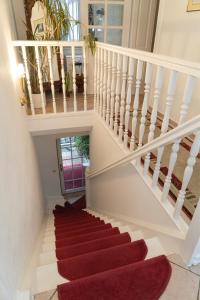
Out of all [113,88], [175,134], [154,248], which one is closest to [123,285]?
[154,248]

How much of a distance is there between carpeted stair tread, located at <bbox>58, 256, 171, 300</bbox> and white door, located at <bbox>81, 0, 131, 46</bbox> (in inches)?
139

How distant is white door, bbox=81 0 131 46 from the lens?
3.37 meters

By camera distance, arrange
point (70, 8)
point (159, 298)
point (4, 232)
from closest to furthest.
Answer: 1. point (159, 298)
2. point (4, 232)
3. point (70, 8)

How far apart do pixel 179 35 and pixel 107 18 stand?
4.84 feet

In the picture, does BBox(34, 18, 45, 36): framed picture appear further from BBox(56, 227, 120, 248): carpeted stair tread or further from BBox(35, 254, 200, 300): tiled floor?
BBox(35, 254, 200, 300): tiled floor

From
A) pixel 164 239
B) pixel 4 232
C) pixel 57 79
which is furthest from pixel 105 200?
pixel 57 79

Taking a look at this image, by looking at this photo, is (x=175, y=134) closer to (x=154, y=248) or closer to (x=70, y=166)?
(x=154, y=248)

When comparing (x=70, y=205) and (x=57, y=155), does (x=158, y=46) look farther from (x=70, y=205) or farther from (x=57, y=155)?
(x=70, y=205)

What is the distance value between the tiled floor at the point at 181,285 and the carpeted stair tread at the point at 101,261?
181 mm

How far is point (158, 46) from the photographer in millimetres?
2996

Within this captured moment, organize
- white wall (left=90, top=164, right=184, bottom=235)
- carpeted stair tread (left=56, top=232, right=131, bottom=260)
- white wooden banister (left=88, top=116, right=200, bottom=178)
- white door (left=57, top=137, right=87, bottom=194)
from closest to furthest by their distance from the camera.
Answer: white wooden banister (left=88, top=116, right=200, bottom=178)
white wall (left=90, top=164, right=184, bottom=235)
carpeted stair tread (left=56, top=232, right=131, bottom=260)
white door (left=57, top=137, right=87, bottom=194)

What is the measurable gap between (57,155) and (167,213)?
3741 millimetres

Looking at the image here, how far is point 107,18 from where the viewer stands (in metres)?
3.46

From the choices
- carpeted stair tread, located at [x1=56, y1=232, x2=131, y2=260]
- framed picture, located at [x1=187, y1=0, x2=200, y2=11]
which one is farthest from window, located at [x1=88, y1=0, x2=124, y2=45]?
carpeted stair tread, located at [x1=56, y1=232, x2=131, y2=260]
